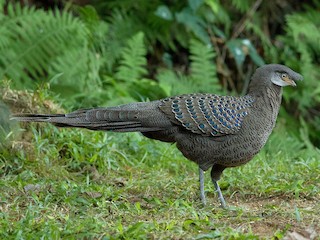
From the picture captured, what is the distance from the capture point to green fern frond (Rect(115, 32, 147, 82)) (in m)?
10.2

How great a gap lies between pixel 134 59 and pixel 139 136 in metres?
2.44

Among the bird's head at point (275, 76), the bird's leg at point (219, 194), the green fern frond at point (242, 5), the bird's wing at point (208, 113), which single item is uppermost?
the bird's head at point (275, 76)

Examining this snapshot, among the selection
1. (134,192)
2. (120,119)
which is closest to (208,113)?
(120,119)

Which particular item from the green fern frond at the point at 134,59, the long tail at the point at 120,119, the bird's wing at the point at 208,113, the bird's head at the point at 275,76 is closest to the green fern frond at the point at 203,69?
the green fern frond at the point at 134,59

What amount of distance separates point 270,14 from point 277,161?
5409mm

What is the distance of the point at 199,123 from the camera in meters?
6.09

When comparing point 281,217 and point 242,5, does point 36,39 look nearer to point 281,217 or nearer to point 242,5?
point 242,5

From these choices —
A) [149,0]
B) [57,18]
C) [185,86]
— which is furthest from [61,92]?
[149,0]

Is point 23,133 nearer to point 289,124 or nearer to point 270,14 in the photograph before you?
point 289,124

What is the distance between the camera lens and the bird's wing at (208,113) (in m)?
6.08

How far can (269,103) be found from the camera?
6.29m

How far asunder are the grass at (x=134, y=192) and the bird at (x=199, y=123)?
41 cm

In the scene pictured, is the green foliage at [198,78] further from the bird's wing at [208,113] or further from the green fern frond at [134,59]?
the bird's wing at [208,113]

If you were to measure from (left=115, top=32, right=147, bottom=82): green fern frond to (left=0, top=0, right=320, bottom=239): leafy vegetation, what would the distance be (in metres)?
0.02
